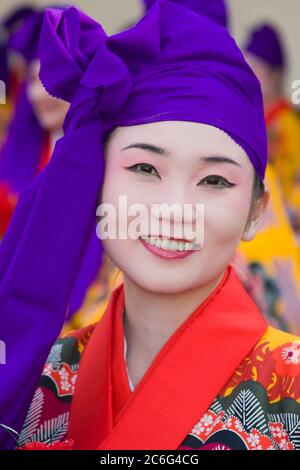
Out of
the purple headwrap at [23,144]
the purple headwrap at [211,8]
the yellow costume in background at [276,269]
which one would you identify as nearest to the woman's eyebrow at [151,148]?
the purple headwrap at [211,8]

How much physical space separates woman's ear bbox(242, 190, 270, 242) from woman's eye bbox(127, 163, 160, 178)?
235 mm

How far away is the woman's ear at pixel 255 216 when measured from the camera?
1820 millimetres

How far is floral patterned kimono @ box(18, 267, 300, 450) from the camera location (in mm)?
1635

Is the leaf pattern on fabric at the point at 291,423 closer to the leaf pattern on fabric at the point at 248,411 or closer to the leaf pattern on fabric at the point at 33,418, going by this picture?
the leaf pattern on fabric at the point at 248,411

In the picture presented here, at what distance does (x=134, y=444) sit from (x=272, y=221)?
1692 millimetres

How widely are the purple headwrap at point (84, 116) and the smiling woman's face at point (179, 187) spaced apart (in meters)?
0.03

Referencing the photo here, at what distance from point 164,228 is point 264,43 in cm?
342

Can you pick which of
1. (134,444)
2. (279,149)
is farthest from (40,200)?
(279,149)

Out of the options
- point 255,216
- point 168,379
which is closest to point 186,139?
point 255,216

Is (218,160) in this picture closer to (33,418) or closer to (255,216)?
(255,216)

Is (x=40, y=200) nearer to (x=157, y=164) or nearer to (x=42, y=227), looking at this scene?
(x=42, y=227)

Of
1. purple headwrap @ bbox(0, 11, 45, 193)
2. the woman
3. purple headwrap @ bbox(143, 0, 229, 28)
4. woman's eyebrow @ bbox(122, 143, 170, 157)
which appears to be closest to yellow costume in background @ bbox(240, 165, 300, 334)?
purple headwrap @ bbox(143, 0, 229, 28)

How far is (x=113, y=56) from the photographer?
167cm

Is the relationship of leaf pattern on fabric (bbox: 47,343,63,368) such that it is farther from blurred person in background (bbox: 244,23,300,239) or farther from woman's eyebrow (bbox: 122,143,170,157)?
blurred person in background (bbox: 244,23,300,239)
